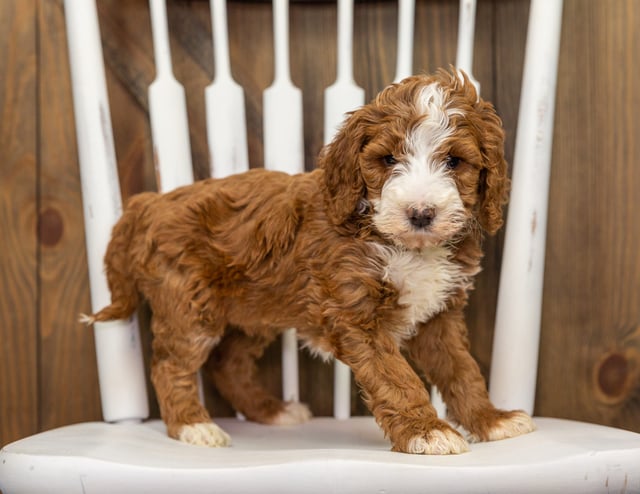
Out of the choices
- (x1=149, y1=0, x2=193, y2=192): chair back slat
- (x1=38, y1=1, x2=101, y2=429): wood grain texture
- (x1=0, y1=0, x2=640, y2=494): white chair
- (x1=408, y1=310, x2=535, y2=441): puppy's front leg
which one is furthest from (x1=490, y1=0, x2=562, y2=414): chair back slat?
(x1=38, y1=1, x2=101, y2=429): wood grain texture

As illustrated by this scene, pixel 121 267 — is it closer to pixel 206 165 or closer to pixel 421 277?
pixel 206 165

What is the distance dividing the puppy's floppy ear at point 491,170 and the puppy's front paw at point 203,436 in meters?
0.49

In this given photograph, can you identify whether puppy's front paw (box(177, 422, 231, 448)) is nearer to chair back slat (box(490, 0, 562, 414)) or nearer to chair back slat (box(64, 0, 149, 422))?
chair back slat (box(64, 0, 149, 422))

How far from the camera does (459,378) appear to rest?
1.05 meters

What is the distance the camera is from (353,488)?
2.47 ft

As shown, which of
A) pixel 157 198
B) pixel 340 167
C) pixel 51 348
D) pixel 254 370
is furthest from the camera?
pixel 51 348

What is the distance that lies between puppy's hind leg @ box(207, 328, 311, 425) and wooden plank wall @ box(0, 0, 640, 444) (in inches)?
5.2

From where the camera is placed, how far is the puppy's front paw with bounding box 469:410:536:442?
98cm

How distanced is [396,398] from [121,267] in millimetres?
501

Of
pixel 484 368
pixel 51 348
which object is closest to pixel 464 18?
pixel 484 368

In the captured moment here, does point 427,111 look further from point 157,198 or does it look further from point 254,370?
point 254,370

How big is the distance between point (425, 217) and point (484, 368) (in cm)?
60

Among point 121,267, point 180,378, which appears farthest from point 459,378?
point 121,267

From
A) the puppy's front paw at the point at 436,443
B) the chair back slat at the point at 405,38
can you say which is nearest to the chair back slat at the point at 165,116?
the chair back slat at the point at 405,38
